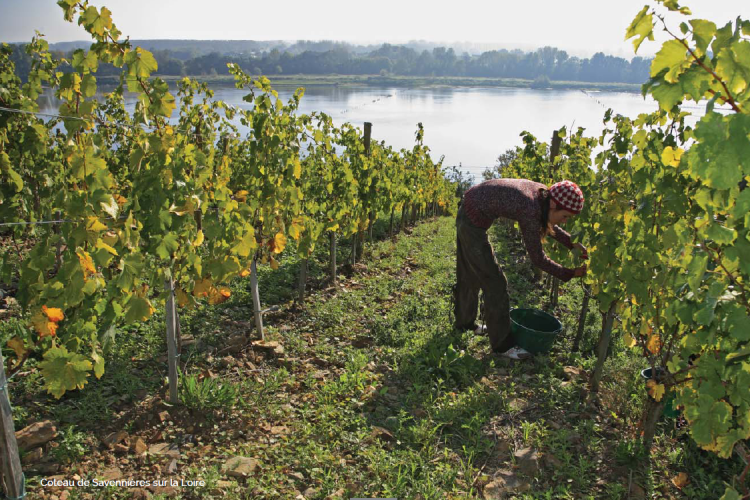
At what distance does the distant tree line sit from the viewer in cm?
6880

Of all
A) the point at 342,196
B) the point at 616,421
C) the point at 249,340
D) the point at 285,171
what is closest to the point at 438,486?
the point at 616,421

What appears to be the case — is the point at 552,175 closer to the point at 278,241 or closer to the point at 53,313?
the point at 278,241

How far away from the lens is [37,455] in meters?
2.57

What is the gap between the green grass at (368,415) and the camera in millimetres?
2688

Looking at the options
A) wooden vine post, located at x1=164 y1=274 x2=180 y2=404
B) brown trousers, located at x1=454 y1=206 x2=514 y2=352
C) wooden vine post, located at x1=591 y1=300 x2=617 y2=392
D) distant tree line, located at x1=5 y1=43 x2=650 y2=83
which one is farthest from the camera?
distant tree line, located at x1=5 y1=43 x2=650 y2=83

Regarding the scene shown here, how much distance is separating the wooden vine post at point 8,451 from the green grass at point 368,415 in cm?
39

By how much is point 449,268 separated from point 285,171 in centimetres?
371

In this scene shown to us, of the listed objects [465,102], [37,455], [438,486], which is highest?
[465,102]

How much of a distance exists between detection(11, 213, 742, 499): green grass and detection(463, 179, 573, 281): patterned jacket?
979 mm

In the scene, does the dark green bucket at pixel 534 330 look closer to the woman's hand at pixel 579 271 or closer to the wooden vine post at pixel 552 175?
the woman's hand at pixel 579 271

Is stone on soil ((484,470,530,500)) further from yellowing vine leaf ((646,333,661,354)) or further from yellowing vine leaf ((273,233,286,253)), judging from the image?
yellowing vine leaf ((273,233,286,253))

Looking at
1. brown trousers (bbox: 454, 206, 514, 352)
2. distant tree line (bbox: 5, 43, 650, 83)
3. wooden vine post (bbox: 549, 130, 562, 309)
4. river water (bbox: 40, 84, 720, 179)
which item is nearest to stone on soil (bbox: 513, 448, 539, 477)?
brown trousers (bbox: 454, 206, 514, 352)

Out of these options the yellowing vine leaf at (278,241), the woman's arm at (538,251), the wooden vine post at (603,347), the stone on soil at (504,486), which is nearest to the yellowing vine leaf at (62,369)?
the yellowing vine leaf at (278,241)

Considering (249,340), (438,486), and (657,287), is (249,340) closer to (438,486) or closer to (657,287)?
(438,486)
